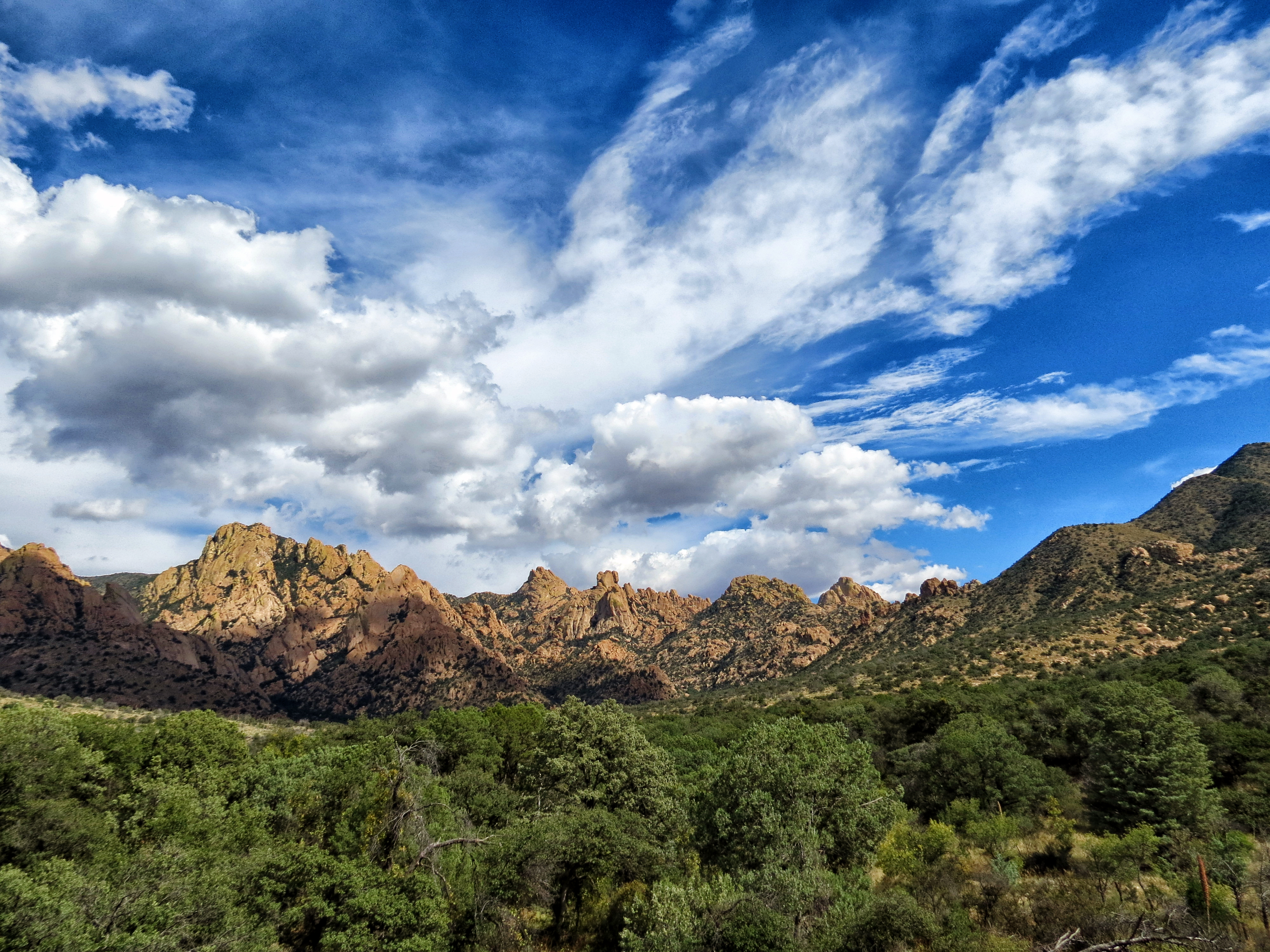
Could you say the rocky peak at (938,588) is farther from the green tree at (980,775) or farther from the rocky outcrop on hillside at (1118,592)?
the green tree at (980,775)

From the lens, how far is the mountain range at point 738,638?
81250mm

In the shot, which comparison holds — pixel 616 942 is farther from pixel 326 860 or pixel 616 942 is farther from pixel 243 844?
pixel 243 844

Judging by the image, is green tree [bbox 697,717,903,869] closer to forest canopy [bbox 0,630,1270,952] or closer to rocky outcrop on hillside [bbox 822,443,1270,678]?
forest canopy [bbox 0,630,1270,952]

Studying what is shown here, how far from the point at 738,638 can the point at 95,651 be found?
17362 centimetres

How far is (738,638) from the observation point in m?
190

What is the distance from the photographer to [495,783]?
40.0 m

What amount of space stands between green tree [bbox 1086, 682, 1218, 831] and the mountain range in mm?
45107

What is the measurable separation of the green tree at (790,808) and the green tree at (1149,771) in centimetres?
1367

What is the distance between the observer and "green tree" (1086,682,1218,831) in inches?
1134

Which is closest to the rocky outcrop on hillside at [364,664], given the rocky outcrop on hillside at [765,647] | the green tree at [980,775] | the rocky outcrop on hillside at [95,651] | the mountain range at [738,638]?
the mountain range at [738,638]

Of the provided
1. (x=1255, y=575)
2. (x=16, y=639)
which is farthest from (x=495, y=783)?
(x=16, y=639)

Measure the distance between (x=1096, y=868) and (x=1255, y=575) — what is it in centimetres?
8482

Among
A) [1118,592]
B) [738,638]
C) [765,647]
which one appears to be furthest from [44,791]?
[738,638]

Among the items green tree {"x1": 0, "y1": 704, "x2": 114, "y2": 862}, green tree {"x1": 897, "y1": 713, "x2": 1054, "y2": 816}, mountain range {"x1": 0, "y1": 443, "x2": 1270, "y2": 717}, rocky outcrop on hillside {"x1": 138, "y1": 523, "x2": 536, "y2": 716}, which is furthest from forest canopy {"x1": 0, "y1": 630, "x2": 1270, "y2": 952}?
rocky outcrop on hillside {"x1": 138, "y1": 523, "x2": 536, "y2": 716}
